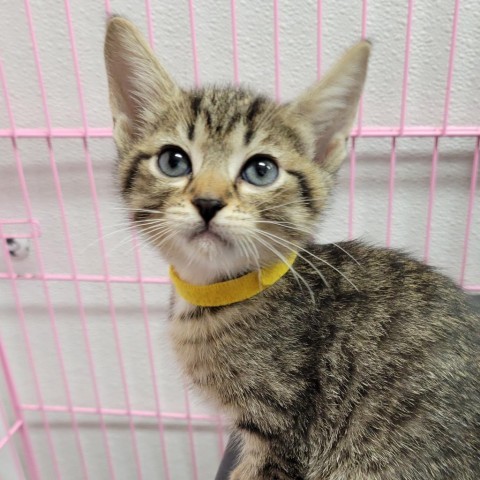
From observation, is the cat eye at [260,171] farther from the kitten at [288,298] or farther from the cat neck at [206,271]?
the cat neck at [206,271]

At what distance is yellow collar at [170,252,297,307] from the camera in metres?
0.69

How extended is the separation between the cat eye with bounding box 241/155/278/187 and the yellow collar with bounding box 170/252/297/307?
0.36 ft

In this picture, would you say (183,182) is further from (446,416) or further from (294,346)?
(446,416)

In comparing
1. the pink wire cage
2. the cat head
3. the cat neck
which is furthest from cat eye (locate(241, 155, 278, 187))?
the pink wire cage

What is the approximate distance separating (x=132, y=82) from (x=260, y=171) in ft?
0.71

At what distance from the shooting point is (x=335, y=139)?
69 centimetres

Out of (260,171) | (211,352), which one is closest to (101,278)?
(211,352)

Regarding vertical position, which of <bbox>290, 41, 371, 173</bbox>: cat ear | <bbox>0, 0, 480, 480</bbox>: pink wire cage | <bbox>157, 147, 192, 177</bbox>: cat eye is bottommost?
<bbox>0, 0, 480, 480</bbox>: pink wire cage

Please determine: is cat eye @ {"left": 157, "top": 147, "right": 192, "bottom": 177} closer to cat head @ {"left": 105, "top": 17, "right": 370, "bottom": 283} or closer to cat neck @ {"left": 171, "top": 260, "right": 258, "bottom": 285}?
cat head @ {"left": 105, "top": 17, "right": 370, "bottom": 283}

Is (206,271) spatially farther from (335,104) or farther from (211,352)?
(335,104)

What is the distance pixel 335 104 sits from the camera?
0.66 metres

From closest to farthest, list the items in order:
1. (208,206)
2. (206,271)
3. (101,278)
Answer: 1. (208,206)
2. (206,271)
3. (101,278)

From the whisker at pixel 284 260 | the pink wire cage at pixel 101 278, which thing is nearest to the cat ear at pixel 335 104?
the whisker at pixel 284 260

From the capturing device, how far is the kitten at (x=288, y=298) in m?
0.62
